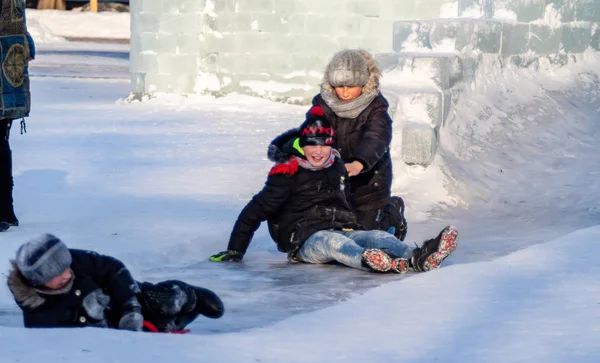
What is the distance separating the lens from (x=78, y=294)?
13.8 feet

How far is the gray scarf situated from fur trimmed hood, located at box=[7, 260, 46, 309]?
2.75 meters

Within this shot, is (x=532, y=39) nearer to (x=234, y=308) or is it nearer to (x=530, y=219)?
(x=530, y=219)

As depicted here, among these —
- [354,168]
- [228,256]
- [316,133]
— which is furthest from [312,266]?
[316,133]

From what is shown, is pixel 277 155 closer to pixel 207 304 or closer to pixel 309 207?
pixel 309 207

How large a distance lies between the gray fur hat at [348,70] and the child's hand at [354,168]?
1.54ft

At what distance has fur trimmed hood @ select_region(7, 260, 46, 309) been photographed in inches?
163

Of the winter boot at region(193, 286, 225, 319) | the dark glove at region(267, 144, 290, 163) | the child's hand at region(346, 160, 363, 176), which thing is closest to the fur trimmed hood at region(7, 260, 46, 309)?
the winter boot at region(193, 286, 225, 319)

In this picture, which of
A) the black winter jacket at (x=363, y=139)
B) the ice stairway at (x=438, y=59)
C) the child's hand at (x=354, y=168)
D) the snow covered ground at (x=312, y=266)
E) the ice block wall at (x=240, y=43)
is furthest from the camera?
the ice block wall at (x=240, y=43)

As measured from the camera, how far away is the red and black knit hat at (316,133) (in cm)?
610

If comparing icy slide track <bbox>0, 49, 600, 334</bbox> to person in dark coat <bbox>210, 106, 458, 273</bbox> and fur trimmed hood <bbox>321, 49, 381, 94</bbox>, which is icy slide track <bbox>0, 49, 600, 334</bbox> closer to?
person in dark coat <bbox>210, 106, 458, 273</bbox>

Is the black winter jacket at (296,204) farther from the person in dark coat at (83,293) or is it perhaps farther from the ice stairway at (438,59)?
the ice stairway at (438,59)

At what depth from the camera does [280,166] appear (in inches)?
241

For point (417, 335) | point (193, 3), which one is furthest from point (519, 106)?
point (417, 335)

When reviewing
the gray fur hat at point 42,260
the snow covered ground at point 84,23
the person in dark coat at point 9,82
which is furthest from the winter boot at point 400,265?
the snow covered ground at point 84,23
